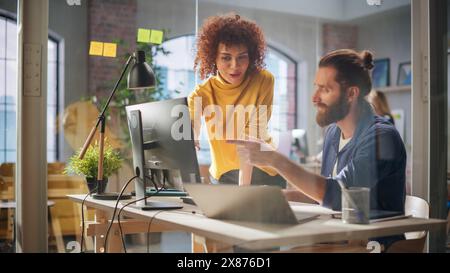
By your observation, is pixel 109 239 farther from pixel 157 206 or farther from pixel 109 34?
pixel 109 34

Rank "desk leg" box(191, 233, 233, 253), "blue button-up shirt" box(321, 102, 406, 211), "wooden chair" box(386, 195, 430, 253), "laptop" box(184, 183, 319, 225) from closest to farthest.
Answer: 1. "laptop" box(184, 183, 319, 225)
2. "desk leg" box(191, 233, 233, 253)
3. "wooden chair" box(386, 195, 430, 253)
4. "blue button-up shirt" box(321, 102, 406, 211)

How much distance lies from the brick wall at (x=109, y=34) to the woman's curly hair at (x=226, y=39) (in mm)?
395

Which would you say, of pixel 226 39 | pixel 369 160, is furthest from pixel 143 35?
pixel 369 160

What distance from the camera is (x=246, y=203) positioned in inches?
70.8

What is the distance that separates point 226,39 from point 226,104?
338 millimetres

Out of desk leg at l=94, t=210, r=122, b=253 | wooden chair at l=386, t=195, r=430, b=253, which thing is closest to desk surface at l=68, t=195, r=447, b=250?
wooden chair at l=386, t=195, r=430, b=253

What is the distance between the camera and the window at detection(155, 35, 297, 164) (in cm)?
266

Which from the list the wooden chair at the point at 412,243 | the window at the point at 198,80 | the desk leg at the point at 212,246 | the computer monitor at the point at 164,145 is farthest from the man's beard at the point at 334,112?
the desk leg at the point at 212,246

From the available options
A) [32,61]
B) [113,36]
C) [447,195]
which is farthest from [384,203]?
[32,61]

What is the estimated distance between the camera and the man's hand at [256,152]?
2613mm

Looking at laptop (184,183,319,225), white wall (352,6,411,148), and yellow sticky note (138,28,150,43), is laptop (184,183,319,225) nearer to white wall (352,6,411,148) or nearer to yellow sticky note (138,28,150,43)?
white wall (352,6,411,148)

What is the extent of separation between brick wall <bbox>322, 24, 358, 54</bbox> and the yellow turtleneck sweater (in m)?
0.32

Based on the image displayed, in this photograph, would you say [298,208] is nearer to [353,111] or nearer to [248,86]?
[353,111]

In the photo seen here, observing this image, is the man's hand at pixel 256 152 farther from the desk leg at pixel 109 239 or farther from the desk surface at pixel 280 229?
the desk leg at pixel 109 239
